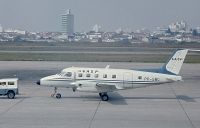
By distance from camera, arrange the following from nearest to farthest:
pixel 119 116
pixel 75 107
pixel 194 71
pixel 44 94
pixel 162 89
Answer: pixel 119 116 → pixel 75 107 → pixel 44 94 → pixel 162 89 → pixel 194 71

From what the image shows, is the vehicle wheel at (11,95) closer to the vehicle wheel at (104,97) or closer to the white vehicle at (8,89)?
the white vehicle at (8,89)

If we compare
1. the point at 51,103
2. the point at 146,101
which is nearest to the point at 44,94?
the point at 51,103

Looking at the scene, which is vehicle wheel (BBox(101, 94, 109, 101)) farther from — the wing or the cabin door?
the cabin door

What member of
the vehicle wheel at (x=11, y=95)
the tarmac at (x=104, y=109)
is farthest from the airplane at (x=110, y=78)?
the vehicle wheel at (x=11, y=95)

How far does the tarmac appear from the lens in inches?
1069

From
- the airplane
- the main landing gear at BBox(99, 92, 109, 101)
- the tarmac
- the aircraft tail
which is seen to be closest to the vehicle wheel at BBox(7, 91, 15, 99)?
the tarmac

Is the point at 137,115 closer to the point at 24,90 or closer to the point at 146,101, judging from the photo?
the point at 146,101

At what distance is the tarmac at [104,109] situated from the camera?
27156mm

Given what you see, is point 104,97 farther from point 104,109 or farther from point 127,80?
point 104,109

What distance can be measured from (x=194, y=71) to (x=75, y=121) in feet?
138

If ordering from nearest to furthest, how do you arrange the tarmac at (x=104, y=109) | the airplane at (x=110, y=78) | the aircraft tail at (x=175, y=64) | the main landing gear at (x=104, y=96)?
1. the tarmac at (x=104, y=109)
2. the main landing gear at (x=104, y=96)
3. the airplane at (x=110, y=78)
4. the aircraft tail at (x=175, y=64)

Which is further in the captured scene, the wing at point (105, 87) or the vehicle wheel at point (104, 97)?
the vehicle wheel at point (104, 97)

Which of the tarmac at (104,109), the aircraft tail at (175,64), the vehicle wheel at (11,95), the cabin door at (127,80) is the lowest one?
the tarmac at (104,109)

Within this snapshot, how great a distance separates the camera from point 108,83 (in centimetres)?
3806
